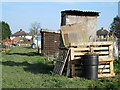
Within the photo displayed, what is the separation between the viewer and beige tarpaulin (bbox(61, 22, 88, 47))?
10.6 meters

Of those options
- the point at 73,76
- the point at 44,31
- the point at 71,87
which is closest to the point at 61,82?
the point at 71,87

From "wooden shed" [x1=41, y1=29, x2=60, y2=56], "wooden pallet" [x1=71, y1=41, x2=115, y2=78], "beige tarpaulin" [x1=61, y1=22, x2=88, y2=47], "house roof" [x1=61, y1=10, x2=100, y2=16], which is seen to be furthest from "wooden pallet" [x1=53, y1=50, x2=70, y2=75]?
"wooden shed" [x1=41, y1=29, x2=60, y2=56]

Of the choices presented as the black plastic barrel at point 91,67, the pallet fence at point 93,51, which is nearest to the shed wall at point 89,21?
the pallet fence at point 93,51

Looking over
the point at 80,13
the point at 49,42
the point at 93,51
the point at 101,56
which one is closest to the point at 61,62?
the point at 93,51

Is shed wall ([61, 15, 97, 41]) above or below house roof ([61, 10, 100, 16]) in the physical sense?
below

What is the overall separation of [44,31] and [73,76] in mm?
14037

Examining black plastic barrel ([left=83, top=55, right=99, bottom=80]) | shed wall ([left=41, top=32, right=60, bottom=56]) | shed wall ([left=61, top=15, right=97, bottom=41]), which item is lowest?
black plastic barrel ([left=83, top=55, right=99, bottom=80])

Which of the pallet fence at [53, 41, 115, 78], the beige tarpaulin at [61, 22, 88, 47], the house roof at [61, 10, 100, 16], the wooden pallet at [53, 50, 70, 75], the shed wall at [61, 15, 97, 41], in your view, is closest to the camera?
the pallet fence at [53, 41, 115, 78]

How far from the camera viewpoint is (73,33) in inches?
419

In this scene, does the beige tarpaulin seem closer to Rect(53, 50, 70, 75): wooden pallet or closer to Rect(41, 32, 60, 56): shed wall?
Rect(53, 50, 70, 75): wooden pallet

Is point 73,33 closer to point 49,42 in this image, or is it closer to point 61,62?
point 61,62

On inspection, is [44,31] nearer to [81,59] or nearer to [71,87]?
[81,59]

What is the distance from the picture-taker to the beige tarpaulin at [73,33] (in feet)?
34.7

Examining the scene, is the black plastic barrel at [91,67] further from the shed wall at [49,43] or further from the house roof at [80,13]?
the shed wall at [49,43]
